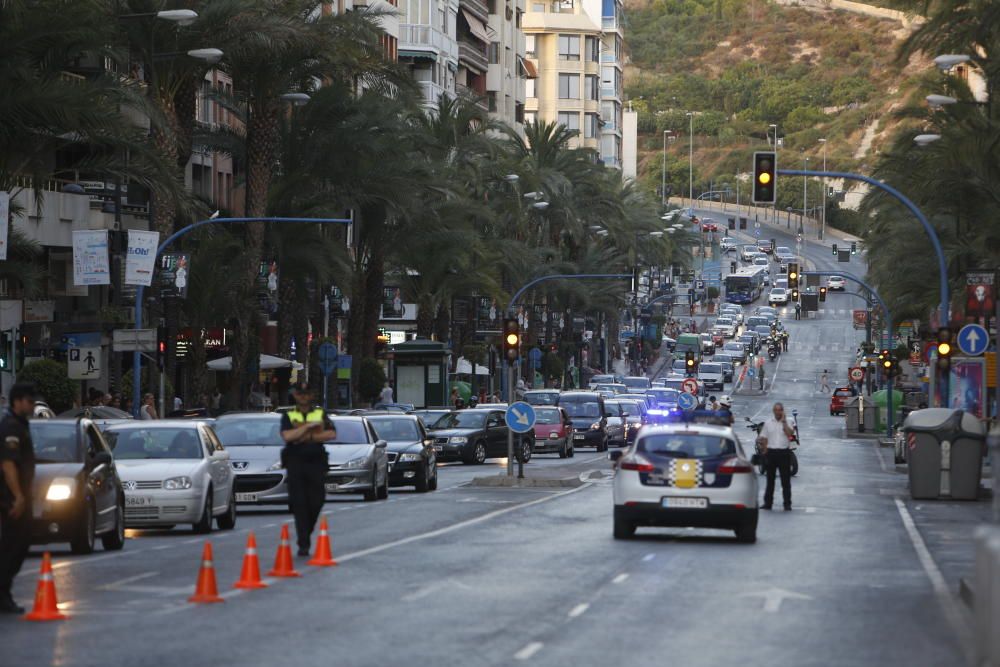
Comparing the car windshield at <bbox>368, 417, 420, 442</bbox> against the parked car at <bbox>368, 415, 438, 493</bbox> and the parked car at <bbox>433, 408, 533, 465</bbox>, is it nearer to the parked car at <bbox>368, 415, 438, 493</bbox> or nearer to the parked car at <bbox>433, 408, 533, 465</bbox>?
the parked car at <bbox>368, 415, 438, 493</bbox>

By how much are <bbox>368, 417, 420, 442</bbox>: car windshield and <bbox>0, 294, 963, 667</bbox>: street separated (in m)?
7.55

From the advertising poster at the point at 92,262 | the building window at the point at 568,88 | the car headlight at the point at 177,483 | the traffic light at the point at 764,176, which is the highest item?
the building window at the point at 568,88

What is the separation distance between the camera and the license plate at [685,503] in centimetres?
2369

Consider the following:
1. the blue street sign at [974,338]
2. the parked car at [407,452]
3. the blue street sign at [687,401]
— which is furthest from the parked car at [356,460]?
the blue street sign at [687,401]

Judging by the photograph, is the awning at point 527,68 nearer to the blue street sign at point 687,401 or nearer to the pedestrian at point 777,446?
the blue street sign at point 687,401

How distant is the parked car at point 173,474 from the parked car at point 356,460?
19.6 feet

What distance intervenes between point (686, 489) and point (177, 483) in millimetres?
6053

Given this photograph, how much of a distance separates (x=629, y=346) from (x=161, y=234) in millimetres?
95725

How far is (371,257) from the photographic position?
57.6 metres

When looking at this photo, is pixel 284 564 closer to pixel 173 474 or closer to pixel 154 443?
pixel 173 474

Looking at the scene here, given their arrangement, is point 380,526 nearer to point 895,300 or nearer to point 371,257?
point 371,257

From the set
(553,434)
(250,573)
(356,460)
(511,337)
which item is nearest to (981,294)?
(511,337)

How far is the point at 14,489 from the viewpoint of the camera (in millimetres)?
15734

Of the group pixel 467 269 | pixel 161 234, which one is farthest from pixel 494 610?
pixel 467 269
